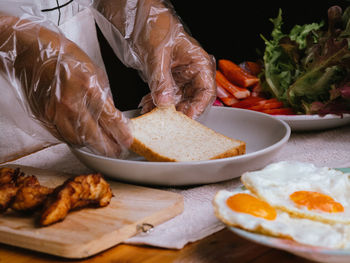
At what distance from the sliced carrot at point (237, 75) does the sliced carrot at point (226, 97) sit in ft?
0.26

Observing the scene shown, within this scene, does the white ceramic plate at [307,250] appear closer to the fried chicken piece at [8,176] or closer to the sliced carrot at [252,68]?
the fried chicken piece at [8,176]

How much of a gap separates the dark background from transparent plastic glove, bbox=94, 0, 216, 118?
1.96ft

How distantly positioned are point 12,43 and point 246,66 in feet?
4.73

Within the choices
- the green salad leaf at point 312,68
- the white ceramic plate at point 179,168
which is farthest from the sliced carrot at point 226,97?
the white ceramic plate at point 179,168

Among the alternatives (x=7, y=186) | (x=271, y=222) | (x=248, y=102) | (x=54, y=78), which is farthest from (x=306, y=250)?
(x=248, y=102)

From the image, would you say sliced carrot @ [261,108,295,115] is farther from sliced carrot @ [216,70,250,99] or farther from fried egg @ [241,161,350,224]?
fried egg @ [241,161,350,224]

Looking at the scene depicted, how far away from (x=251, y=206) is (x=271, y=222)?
6 cm

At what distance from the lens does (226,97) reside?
2418 mm

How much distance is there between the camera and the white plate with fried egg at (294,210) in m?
0.92

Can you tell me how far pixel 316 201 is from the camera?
106 cm

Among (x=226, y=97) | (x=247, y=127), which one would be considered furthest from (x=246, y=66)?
(x=247, y=127)

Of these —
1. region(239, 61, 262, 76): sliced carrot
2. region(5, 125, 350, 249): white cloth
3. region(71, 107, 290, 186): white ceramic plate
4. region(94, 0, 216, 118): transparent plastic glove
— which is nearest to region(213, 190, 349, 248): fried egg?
region(5, 125, 350, 249): white cloth

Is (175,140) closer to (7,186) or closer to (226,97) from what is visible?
(7,186)

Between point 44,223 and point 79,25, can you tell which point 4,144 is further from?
point 44,223
